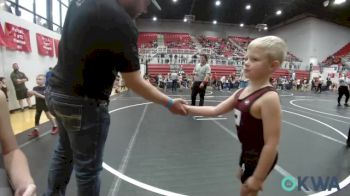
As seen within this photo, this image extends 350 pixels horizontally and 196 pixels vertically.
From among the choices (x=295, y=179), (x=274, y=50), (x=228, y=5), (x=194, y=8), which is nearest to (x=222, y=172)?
(x=295, y=179)

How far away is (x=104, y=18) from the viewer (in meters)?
1.34

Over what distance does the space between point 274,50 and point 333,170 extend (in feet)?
8.39

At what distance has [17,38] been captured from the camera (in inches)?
316

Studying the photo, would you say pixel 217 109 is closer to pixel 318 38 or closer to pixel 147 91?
pixel 147 91

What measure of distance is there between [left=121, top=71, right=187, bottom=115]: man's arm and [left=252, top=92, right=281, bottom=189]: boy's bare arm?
2.26ft

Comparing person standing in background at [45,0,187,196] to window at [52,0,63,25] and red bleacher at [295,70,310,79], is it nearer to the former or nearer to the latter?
window at [52,0,63,25]

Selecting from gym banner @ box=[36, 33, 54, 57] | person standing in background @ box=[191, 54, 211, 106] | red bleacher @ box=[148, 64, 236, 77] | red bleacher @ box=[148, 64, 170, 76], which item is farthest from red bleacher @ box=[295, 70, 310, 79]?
gym banner @ box=[36, 33, 54, 57]

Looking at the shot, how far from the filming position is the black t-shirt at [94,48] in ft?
4.42

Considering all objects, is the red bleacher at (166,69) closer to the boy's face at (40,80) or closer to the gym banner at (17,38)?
the gym banner at (17,38)

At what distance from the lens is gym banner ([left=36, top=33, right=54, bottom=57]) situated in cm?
962

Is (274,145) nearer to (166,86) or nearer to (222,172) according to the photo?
(222,172)

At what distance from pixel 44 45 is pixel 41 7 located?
7.66 feet

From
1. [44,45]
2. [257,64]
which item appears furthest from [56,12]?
[257,64]

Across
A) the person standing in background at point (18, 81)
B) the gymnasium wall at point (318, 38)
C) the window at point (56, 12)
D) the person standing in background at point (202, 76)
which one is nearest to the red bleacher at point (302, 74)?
the gymnasium wall at point (318, 38)
